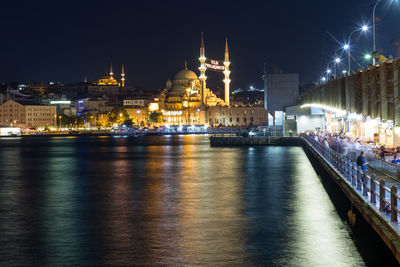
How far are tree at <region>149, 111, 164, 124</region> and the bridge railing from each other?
552 ft

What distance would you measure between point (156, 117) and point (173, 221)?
17553 centimetres

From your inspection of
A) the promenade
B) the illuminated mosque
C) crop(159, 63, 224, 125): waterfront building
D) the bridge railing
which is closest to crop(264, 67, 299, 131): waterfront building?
the bridge railing

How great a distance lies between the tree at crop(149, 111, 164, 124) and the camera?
19550 centimetres

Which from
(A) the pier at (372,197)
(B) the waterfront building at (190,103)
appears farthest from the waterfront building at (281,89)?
(B) the waterfront building at (190,103)

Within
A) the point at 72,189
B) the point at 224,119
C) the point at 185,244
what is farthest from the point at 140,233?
the point at 224,119

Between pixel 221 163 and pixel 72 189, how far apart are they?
18791 millimetres

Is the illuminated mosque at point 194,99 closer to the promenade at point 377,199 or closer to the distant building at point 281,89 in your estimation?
the distant building at point 281,89

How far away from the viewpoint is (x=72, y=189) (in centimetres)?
3153

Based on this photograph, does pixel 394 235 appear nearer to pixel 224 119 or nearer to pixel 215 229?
pixel 215 229

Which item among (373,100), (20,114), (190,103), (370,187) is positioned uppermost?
(190,103)

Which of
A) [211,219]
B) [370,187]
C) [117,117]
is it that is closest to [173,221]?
[211,219]

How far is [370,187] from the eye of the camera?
15414mm

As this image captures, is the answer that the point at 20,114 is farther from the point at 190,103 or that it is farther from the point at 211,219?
the point at 211,219

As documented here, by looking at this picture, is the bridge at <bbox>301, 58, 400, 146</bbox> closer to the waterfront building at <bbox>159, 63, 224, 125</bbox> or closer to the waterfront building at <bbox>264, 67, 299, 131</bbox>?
the waterfront building at <bbox>264, 67, 299, 131</bbox>
